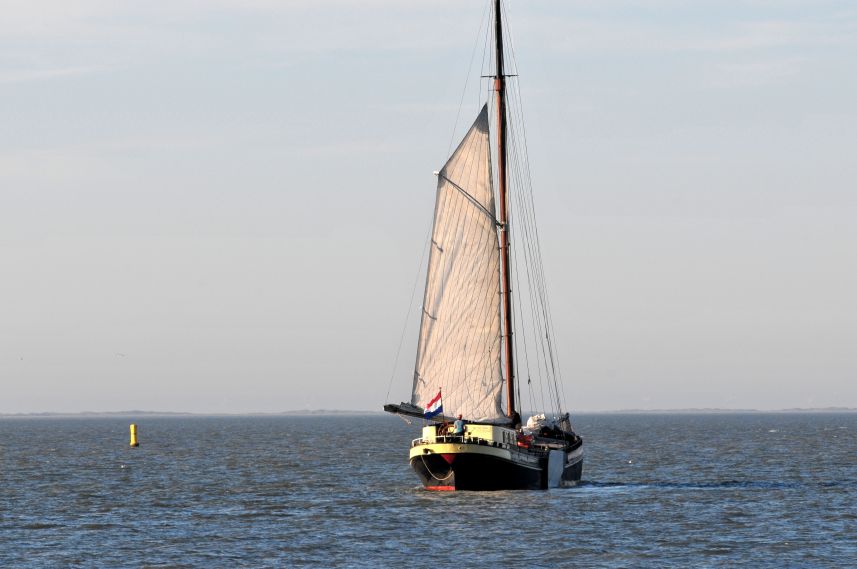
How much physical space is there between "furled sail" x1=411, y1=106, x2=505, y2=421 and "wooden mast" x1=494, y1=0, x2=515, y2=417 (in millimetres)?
1062

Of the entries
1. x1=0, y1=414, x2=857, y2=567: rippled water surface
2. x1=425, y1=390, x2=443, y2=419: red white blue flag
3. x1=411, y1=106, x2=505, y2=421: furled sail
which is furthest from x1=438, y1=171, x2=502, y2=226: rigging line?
x1=0, y1=414, x2=857, y2=567: rippled water surface

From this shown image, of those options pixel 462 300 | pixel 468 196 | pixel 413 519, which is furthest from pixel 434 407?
pixel 468 196

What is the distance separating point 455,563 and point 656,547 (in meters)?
7.90

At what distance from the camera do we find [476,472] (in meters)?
61.5

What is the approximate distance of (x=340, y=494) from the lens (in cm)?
6994

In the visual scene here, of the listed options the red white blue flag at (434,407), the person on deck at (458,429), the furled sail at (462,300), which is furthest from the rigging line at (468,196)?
the person on deck at (458,429)

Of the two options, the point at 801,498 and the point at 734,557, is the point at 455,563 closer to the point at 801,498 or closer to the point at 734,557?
the point at 734,557

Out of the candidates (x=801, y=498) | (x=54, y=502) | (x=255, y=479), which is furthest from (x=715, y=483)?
(x=54, y=502)

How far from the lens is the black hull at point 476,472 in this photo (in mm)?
61281

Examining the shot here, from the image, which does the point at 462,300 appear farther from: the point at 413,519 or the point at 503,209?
the point at 413,519

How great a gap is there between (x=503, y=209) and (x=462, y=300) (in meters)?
5.76

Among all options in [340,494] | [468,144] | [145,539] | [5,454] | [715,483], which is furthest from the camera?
[5,454]

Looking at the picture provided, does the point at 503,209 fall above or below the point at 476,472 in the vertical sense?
above

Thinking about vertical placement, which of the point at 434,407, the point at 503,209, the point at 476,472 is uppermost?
the point at 503,209
